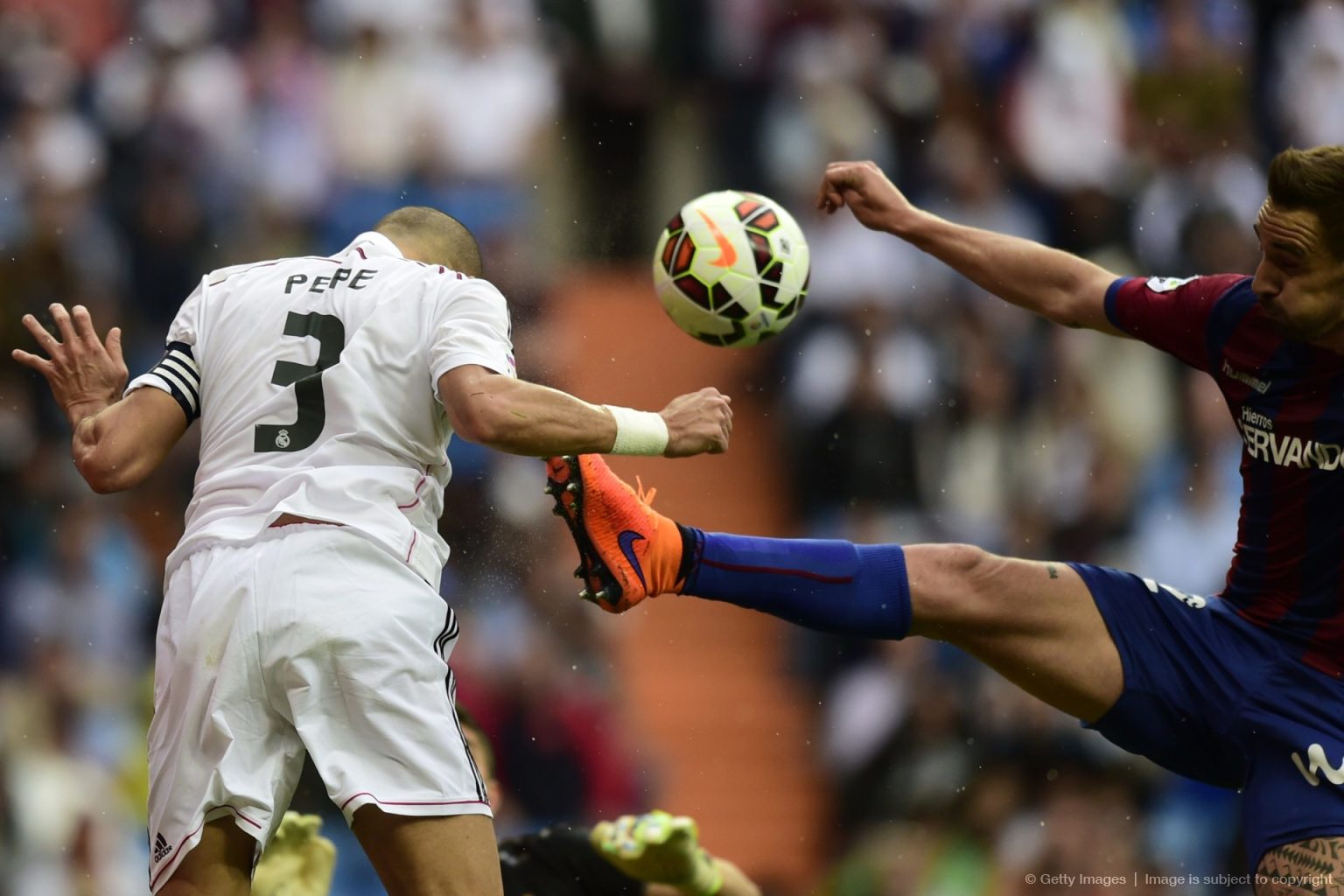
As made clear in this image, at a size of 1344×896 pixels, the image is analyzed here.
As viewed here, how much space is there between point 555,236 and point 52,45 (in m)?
2.56

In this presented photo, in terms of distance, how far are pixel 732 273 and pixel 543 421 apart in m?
1.17

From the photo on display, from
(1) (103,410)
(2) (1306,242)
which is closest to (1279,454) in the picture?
(2) (1306,242)

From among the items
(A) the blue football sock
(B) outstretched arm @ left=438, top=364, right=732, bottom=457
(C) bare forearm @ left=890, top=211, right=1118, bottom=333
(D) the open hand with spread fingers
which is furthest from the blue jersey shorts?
(D) the open hand with spread fingers

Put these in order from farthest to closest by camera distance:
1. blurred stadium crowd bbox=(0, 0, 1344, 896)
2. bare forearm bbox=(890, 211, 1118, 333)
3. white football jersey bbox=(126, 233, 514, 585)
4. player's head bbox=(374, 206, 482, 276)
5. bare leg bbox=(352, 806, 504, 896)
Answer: blurred stadium crowd bbox=(0, 0, 1344, 896)
bare forearm bbox=(890, 211, 1118, 333)
player's head bbox=(374, 206, 482, 276)
white football jersey bbox=(126, 233, 514, 585)
bare leg bbox=(352, 806, 504, 896)

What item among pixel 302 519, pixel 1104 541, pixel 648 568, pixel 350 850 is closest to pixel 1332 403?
pixel 648 568

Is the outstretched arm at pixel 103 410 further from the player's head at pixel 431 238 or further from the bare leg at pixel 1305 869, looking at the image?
the bare leg at pixel 1305 869

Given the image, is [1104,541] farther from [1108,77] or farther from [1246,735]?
[1246,735]

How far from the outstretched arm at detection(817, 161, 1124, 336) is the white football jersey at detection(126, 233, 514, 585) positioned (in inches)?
53.2

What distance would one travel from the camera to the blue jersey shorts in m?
3.58

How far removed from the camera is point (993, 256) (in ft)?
13.7

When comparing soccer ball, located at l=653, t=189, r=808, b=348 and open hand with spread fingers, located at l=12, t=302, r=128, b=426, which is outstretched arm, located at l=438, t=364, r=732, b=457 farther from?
open hand with spread fingers, located at l=12, t=302, r=128, b=426

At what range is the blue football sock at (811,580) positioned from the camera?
378cm

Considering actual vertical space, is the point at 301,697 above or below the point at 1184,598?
below

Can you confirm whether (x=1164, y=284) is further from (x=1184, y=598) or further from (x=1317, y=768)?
(x=1317, y=768)
